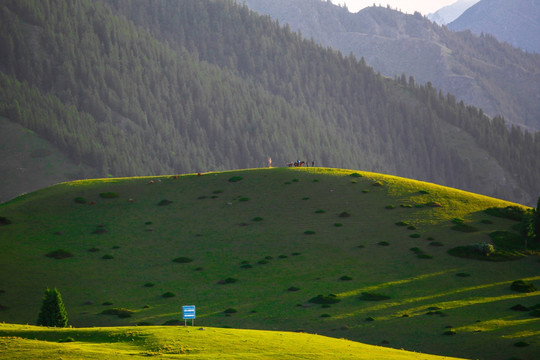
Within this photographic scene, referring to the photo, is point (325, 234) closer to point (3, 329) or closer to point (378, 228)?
point (378, 228)

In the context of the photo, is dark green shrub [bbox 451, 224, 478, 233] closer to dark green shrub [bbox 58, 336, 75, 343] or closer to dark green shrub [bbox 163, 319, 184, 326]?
dark green shrub [bbox 163, 319, 184, 326]

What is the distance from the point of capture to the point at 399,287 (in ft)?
255

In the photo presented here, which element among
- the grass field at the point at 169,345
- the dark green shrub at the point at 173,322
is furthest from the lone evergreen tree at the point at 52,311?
the dark green shrub at the point at 173,322

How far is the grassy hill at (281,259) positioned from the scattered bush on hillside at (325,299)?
252mm

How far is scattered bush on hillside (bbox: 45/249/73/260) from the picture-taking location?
89012 millimetres

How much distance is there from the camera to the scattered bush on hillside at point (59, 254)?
89.0 m

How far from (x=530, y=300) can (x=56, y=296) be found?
182 feet

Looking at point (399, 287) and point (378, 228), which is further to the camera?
point (378, 228)

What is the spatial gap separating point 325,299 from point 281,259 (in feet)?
55.1

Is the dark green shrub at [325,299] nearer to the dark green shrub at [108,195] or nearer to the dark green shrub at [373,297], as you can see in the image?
the dark green shrub at [373,297]

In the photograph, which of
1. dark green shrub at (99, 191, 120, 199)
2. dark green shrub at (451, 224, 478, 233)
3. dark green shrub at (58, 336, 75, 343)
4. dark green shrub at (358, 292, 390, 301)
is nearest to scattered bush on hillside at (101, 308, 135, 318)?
dark green shrub at (58, 336, 75, 343)

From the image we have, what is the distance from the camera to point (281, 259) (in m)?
88.1

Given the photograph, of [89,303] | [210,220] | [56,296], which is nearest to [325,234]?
[210,220]

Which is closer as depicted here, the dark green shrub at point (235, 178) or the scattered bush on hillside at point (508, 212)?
the scattered bush on hillside at point (508, 212)
